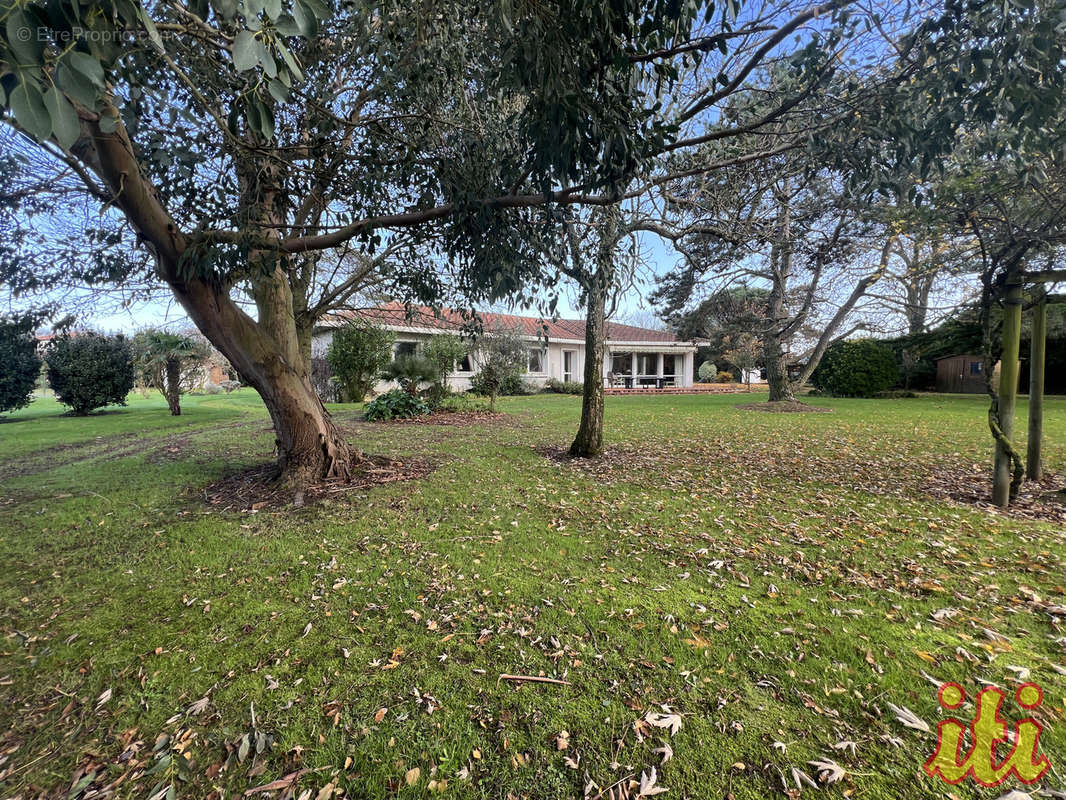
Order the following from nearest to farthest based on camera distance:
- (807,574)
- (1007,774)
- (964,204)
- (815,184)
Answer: (1007,774) → (807,574) → (964,204) → (815,184)

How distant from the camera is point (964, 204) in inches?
171

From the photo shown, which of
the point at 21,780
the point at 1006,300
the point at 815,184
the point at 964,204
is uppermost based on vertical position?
the point at 815,184

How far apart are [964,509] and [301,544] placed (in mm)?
6617

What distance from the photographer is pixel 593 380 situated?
22.8ft

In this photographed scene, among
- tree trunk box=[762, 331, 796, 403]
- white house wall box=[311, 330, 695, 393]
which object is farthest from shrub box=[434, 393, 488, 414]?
tree trunk box=[762, 331, 796, 403]

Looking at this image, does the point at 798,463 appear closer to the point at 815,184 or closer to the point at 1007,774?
the point at 815,184

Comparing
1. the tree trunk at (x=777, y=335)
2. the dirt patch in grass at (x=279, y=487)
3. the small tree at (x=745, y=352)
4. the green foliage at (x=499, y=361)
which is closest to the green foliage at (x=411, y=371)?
the green foliage at (x=499, y=361)

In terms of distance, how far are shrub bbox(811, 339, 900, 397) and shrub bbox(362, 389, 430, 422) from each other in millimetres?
17669

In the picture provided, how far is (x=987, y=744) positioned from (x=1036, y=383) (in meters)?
5.12

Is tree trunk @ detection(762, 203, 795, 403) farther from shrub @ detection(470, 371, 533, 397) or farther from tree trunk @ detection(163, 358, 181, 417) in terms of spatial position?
tree trunk @ detection(163, 358, 181, 417)

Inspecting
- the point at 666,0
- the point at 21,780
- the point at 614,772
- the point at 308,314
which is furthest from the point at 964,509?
the point at 308,314

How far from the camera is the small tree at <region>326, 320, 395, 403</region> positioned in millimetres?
15133

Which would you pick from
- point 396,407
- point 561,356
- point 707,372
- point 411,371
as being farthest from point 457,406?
point 707,372

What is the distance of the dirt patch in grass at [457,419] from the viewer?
11523 millimetres
